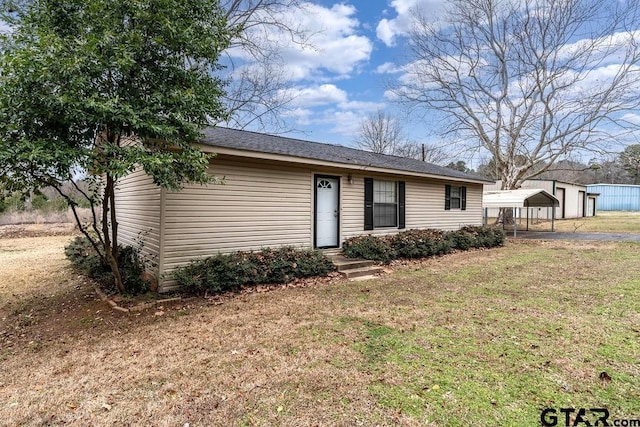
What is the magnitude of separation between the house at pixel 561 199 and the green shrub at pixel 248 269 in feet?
69.3

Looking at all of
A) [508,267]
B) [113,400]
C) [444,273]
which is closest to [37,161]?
[113,400]

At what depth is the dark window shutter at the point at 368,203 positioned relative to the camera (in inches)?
368

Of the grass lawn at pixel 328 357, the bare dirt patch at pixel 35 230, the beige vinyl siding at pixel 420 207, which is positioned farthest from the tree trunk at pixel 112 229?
the bare dirt patch at pixel 35 230

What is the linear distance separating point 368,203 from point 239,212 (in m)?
3.96

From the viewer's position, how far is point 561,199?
83.7ft

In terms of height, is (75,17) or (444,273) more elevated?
(75,17)

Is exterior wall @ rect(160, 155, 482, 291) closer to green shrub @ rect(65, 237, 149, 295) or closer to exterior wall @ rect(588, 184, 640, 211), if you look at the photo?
green shrub @ rect(65, 237, 149, 295)

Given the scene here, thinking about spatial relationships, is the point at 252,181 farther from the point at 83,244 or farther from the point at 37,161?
the point at 83,244

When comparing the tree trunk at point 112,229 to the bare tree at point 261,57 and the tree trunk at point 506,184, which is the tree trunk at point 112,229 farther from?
the tree trunk at point 506,184

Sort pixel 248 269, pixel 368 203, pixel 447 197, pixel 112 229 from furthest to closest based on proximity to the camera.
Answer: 1. pixel 447 197
2. pixel 368 203
3. pixel 248 269
4. pixel 112 229

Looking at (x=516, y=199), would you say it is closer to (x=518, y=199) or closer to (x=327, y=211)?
(x=518, y=199)

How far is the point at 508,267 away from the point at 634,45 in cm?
1539

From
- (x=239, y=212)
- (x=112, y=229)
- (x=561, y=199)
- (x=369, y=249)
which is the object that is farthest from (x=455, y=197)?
(x=561, y=199)

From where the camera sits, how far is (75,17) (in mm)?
4281
